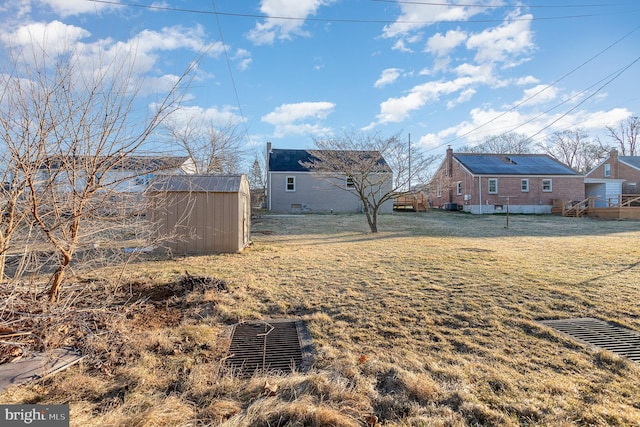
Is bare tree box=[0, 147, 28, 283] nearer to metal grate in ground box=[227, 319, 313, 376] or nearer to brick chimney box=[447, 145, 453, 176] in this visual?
metal grate in ground box=[227, 319, 313, 376]

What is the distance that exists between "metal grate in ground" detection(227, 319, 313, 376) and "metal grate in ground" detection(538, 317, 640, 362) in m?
2.77

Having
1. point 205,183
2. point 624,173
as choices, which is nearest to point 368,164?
point 205,183

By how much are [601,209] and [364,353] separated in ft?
82.7

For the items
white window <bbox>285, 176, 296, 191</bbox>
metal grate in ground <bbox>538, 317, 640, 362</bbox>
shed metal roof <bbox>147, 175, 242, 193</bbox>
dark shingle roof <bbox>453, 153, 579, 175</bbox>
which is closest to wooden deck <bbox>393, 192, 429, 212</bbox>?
dark shingle roof <bbox>453, 153, 579, 175</bbox>

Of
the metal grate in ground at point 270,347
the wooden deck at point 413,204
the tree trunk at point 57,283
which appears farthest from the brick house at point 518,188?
the tree trunk at point 57,283

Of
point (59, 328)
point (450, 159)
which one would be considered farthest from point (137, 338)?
point (450, 159)

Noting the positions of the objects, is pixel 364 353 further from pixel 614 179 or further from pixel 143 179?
pixel 614 179

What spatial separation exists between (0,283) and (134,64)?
237 cm

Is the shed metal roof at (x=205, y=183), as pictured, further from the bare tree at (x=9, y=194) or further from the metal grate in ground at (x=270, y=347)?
the metal grate in ground at (x=270, y=347)

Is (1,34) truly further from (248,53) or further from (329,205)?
(329,205)

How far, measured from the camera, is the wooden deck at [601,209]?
1892 centimetres

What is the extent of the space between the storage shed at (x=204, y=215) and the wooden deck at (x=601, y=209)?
23.3 meters

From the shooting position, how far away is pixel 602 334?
3268 mm

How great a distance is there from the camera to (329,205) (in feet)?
76.0
